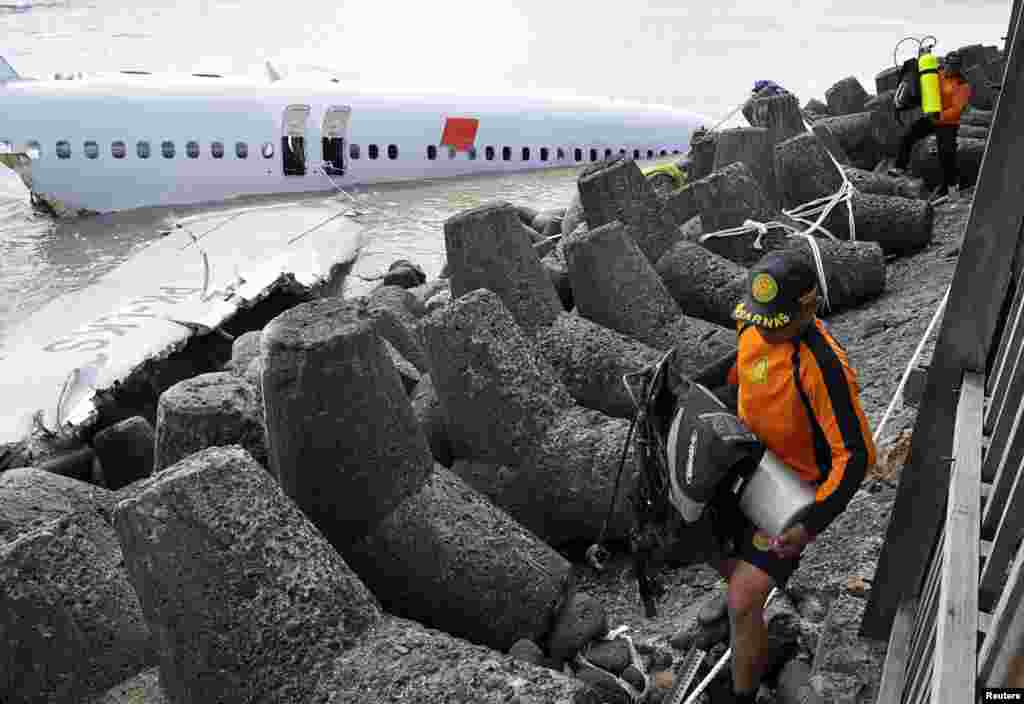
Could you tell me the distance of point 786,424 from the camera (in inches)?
145

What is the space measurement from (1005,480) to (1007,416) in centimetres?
38

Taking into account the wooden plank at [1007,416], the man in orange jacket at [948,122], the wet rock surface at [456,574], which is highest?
the man in orange jacket at [948,122]

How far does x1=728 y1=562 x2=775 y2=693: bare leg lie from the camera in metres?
3.68

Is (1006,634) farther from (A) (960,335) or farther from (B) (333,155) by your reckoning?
(B) (333,155)

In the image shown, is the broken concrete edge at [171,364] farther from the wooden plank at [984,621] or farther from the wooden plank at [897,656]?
the wooden plank at [984,621]

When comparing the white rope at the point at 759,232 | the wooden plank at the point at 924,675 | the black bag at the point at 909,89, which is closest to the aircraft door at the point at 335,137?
the black bag at the point at 909,89

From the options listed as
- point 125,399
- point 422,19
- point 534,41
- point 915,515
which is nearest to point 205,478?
point 915,515

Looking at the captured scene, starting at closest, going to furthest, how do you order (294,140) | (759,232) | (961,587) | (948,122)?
(961,587) → (759,232) → (948,122) → (294,140)

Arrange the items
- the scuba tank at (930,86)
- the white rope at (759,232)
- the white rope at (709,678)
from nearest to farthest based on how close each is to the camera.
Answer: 1. the white rope at (709,678)
2. the white rope at (759,232)
3. the scuba tank at (930,86)

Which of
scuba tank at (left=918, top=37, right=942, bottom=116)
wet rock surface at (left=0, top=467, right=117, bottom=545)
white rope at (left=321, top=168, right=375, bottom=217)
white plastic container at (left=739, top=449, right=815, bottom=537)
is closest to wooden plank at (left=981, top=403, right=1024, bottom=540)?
white plastic container at (left=739, top=449, right=815, bottom=537)

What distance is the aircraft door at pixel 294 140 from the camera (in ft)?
68.4

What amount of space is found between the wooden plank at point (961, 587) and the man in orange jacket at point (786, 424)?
0.79 metres

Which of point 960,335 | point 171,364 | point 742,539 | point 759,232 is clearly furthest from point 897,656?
point 171,364

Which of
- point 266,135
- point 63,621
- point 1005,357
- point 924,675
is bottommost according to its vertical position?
point 63,621
